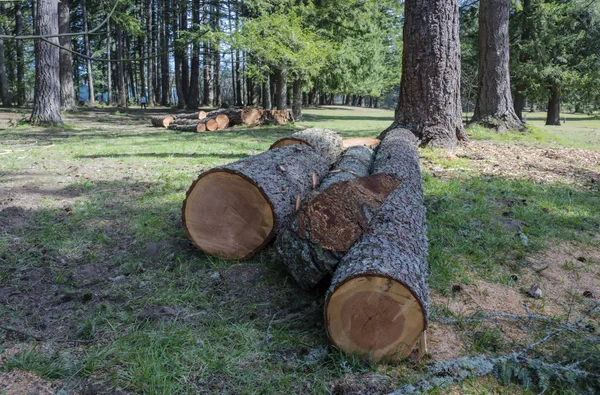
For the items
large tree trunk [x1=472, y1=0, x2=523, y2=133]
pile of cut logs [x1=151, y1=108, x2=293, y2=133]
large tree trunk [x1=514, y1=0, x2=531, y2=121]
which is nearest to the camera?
large tree trunk [x1=472, y1=0, x2=523, y2=133]

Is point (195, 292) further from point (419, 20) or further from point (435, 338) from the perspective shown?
point (419, 20)

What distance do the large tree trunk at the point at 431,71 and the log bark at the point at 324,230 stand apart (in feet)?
16.3

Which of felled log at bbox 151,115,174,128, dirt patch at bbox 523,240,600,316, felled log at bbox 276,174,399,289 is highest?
felled log at bbox 151,115,174,128

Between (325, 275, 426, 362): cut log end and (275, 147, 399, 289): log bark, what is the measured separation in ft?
1.74

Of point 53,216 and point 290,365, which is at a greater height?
point 53,216

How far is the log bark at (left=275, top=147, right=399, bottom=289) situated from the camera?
2.72 m

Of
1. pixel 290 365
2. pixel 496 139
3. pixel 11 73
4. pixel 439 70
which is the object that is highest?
pixel 11 73

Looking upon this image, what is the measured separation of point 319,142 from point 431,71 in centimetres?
305

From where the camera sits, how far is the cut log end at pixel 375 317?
2100 millimetres

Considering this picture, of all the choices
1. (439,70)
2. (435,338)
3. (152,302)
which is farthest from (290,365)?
(439,70)

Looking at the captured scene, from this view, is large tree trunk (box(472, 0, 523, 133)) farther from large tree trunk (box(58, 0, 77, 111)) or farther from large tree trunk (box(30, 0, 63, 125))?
large tree trunk (box(58, 0, 77, 111))

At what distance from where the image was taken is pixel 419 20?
23.8 feet

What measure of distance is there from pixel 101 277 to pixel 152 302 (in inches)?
26.2

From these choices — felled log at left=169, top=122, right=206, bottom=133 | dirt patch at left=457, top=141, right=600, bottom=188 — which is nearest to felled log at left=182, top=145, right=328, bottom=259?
dirt patch at left=457, top=141, right=600, bottom=188
